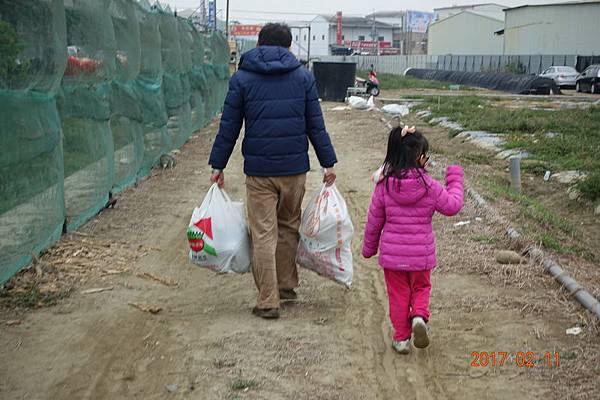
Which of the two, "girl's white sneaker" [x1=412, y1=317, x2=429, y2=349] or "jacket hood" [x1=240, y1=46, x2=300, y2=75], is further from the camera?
"jacket hood" [x1=240, y1=46, x2=300, y2=75]

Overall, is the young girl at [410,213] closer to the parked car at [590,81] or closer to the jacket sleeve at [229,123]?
the jacket sleeve at [229,123]

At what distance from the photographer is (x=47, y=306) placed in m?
5.95

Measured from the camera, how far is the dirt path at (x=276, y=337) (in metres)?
4.48

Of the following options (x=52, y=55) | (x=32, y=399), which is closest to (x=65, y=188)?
(x=52, y=55)

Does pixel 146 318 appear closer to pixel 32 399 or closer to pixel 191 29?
pixel 32 399

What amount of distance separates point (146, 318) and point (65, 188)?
2.71 m

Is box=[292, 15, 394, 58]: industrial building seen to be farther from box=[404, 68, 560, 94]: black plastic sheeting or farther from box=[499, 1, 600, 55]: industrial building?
box=[404, 68, 560, 94]: black plastic sheeting

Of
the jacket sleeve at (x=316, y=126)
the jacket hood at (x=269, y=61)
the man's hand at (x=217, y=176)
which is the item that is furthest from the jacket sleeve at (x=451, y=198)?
the man's hand at (x=217, y=176)

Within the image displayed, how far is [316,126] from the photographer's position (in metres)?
5.60

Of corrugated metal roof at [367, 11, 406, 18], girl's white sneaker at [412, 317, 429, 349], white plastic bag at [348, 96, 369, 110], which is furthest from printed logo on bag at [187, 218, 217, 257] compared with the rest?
corrugated metal roof at [367, 11, 406, 18]

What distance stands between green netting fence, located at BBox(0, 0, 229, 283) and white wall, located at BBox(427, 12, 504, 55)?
66.5 m

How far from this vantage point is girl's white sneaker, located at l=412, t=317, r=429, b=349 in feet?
15.7
